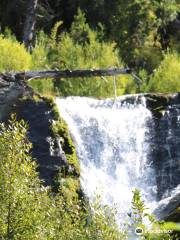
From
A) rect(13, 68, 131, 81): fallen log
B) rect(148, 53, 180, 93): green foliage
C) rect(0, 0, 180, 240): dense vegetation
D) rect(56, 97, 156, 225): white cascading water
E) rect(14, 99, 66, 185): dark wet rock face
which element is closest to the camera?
rect(0, 0, 180, 240): dense vegetation

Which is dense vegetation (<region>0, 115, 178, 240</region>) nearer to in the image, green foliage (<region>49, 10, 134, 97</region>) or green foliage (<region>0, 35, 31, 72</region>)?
green foliage (<region>0, 35, 31, 72</region>)

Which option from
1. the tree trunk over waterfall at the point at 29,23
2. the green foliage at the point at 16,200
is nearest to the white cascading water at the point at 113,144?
the green foliage at the point at 16,200

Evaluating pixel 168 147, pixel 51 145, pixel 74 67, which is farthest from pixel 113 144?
pixel 74 67

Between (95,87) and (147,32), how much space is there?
907cm

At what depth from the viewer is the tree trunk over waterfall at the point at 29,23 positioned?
2983 cm

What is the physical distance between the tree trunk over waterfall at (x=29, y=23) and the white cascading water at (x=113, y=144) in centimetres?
921

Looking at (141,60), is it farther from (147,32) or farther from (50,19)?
(50,19)

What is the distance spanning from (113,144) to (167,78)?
5483mm

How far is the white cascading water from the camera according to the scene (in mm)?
19438

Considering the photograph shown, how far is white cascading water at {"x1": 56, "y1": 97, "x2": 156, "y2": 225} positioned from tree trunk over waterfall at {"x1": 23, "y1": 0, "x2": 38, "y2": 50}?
9.21m

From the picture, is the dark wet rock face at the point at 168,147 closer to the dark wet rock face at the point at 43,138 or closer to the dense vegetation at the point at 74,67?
the dense vegetation at the point at 74,67

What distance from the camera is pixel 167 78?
25.2 m

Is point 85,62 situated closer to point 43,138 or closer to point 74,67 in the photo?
point 74,67

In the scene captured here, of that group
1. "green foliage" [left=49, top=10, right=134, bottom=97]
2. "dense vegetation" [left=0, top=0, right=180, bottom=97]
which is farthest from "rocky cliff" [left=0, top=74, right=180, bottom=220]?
"dense vegetation" [left=0, top=0, right=180, bottom=97]
